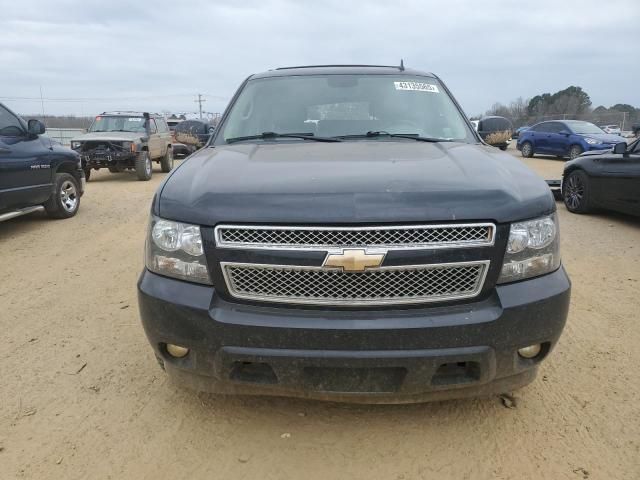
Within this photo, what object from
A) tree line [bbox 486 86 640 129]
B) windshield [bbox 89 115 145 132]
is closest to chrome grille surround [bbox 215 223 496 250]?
windshield [bbox 89 115 145 132]

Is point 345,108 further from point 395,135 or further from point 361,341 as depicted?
point 361,341

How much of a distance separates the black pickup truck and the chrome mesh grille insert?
5484 millimetres

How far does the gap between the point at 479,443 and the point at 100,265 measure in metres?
4.30

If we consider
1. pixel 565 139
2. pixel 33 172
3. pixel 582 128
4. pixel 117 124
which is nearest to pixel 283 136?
pixel 33 172

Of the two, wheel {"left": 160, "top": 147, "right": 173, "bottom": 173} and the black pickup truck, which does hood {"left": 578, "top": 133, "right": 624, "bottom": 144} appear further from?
the black pickup truck

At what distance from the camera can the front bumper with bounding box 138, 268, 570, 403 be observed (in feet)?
6.72

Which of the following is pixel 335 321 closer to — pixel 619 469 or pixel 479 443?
pixel 479 443

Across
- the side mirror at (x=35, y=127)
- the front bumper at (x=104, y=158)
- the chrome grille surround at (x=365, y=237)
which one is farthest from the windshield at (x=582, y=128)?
the chrome grille surround at (x=365, y=237)

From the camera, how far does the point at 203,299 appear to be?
2.14 metres

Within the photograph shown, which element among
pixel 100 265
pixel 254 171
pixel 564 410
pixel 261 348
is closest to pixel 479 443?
pixel 564 410

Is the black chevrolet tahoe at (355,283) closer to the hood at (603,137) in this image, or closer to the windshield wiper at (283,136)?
the windshield wiper at (283,136)

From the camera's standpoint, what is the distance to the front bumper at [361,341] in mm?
2049

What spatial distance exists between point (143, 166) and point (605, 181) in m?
10.6

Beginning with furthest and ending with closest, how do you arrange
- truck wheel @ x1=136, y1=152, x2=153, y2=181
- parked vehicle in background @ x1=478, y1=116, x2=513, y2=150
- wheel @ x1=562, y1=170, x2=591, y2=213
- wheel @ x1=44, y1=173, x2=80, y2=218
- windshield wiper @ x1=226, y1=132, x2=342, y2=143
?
truck wheel @ x1=136, y1=152, x2=153, y2=181 < wheel @ x1=562, y1=170, x2=591, y2=213 < wheel @ x1=44, y1=173, x2=80, y2=218 < parked vehicle in background @ x1=478, y1=116, x2=513, y2=150 < windshield wiper @ x1=226, y1=132, x2=342, y2=143
